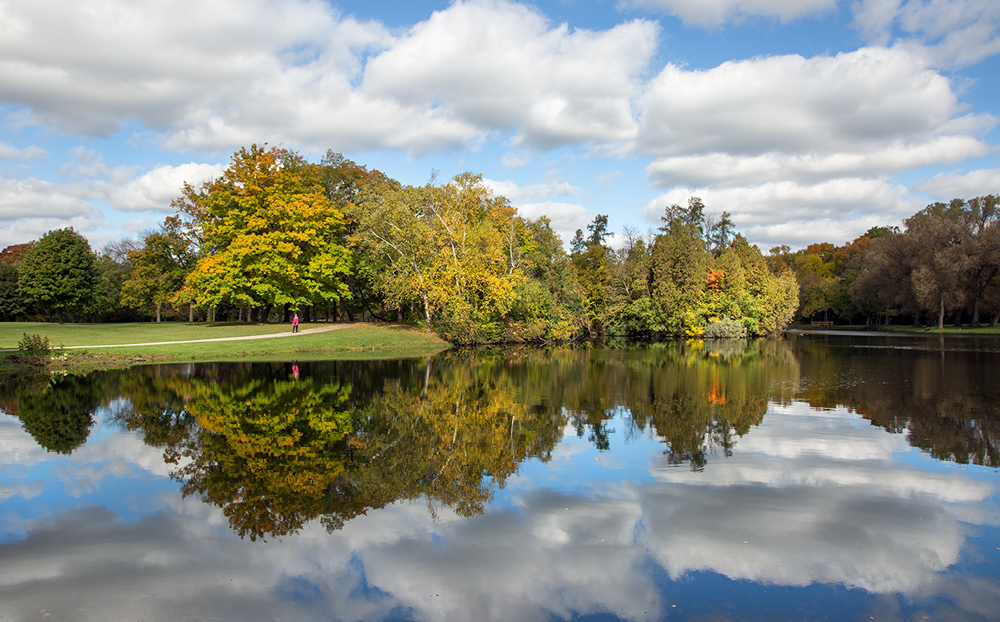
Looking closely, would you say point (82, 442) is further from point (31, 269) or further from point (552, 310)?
point (31, 269)

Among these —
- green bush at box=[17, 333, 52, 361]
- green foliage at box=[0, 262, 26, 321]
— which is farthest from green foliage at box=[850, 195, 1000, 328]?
green foliage at box=[0, 262, 26, 321]

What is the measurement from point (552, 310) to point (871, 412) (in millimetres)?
31510

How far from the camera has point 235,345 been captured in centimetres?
3014

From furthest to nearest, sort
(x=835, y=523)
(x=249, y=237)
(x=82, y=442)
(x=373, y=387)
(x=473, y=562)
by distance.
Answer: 1. (x=249, y=237)
2. (x=373, y=387)
3. (x=82, y=442)
4. (x=835, y=523)
5. (x=473, y=562)

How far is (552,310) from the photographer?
45688mm

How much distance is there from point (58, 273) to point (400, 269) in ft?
103

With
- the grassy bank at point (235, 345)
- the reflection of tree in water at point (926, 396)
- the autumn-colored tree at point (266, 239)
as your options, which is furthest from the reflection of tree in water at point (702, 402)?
the autumn-colored tree at point (266, 239)

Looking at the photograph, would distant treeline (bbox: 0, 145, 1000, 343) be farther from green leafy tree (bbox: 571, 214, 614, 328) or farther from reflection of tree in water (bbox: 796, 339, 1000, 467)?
reflection of tree in water (bbox: 796, 339, 1000, 467)

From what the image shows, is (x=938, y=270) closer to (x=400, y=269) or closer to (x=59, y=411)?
(x=400, y=269)

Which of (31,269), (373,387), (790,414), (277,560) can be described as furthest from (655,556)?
(31,269)

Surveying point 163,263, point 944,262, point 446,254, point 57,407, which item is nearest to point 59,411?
point 57,407

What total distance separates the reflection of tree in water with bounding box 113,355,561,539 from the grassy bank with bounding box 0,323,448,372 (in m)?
8.71

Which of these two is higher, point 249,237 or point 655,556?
point 249,237

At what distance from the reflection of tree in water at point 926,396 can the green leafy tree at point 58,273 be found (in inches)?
2157
